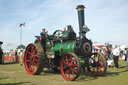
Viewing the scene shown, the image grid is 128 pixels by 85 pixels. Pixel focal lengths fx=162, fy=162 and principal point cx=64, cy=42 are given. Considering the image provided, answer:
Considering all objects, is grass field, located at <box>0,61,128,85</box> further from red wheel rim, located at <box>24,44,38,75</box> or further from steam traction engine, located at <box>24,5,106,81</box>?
red wheel rim, located at <box>24,44,38,75</box>

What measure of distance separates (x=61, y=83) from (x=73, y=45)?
1.67 metres

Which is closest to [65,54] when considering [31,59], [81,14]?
[31,59]

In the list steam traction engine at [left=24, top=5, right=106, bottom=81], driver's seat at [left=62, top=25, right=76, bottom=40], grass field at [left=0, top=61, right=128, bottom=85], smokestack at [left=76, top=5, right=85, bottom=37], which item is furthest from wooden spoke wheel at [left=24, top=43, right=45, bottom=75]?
smokestack at [left=76, top=5, right=85, bottom=37]

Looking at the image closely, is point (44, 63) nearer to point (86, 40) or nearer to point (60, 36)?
point (60, 36)

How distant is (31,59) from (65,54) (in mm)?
2342

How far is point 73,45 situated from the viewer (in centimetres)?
641

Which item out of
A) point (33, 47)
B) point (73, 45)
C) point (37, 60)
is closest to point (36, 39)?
point (33, 47)

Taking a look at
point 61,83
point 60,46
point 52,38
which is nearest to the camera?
point 61,83

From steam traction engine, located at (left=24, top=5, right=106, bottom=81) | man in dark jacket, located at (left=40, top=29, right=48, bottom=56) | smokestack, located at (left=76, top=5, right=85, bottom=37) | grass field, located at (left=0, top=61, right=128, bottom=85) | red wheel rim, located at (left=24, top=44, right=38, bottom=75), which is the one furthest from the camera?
smokestack, located at (left=76, top=5, right=85, bottom=37)

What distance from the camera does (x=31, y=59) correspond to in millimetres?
7707

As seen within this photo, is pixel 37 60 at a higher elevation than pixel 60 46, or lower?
lower

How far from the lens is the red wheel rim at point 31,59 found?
7477 mm

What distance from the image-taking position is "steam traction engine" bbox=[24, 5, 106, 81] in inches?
242

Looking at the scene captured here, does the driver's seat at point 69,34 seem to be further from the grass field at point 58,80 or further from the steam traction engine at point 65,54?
the grass field at point 58,80
